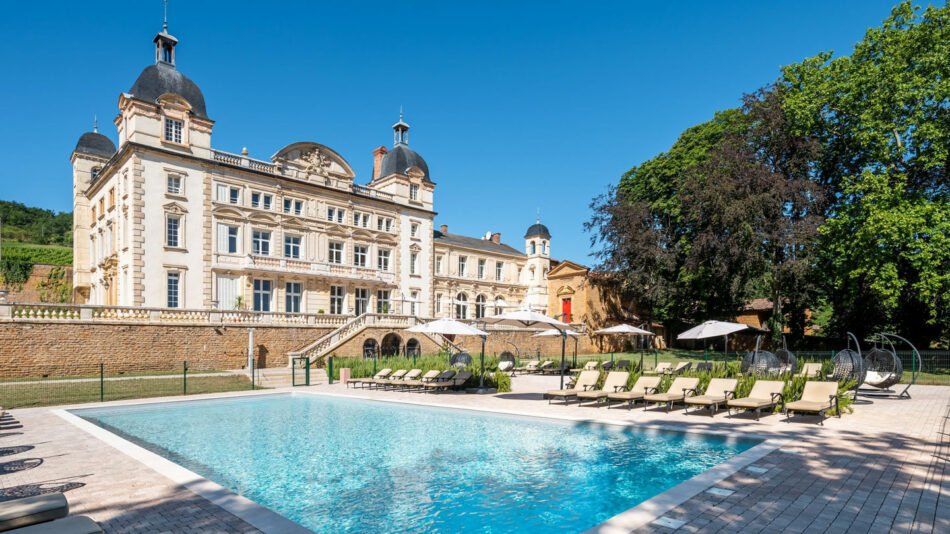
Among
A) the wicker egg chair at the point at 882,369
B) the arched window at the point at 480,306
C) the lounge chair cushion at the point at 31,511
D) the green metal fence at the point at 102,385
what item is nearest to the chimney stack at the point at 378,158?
the arched window at the point at 480,306

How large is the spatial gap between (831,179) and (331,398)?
93.1ft

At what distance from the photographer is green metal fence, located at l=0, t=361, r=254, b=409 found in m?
16.1

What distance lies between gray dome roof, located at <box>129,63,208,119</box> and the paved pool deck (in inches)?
953

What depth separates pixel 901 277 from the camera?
24.9 meters

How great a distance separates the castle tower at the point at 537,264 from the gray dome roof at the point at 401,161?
15717 mm

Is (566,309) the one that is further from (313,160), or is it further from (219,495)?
(219,495)

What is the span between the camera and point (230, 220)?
32.6 m

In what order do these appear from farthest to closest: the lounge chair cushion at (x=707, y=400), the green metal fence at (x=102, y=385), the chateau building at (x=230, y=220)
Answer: the chateau building at (x=230, y=220) < the green metal fence at (x=102, y=385) < the lounge chair cushion at (x=707, y=400)

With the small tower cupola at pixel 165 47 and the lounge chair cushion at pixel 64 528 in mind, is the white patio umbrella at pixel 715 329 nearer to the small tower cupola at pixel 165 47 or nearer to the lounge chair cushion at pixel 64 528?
the lounge chair cushion at pixel 64 528

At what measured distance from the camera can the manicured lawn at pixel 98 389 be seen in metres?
15.8

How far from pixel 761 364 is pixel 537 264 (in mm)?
39169

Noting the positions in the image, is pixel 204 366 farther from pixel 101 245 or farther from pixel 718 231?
pixel 718 231

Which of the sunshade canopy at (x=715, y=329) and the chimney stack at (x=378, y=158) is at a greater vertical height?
the chimney stack at (x=378, y=158)

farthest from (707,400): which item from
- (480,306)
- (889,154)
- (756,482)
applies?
(480,306)
